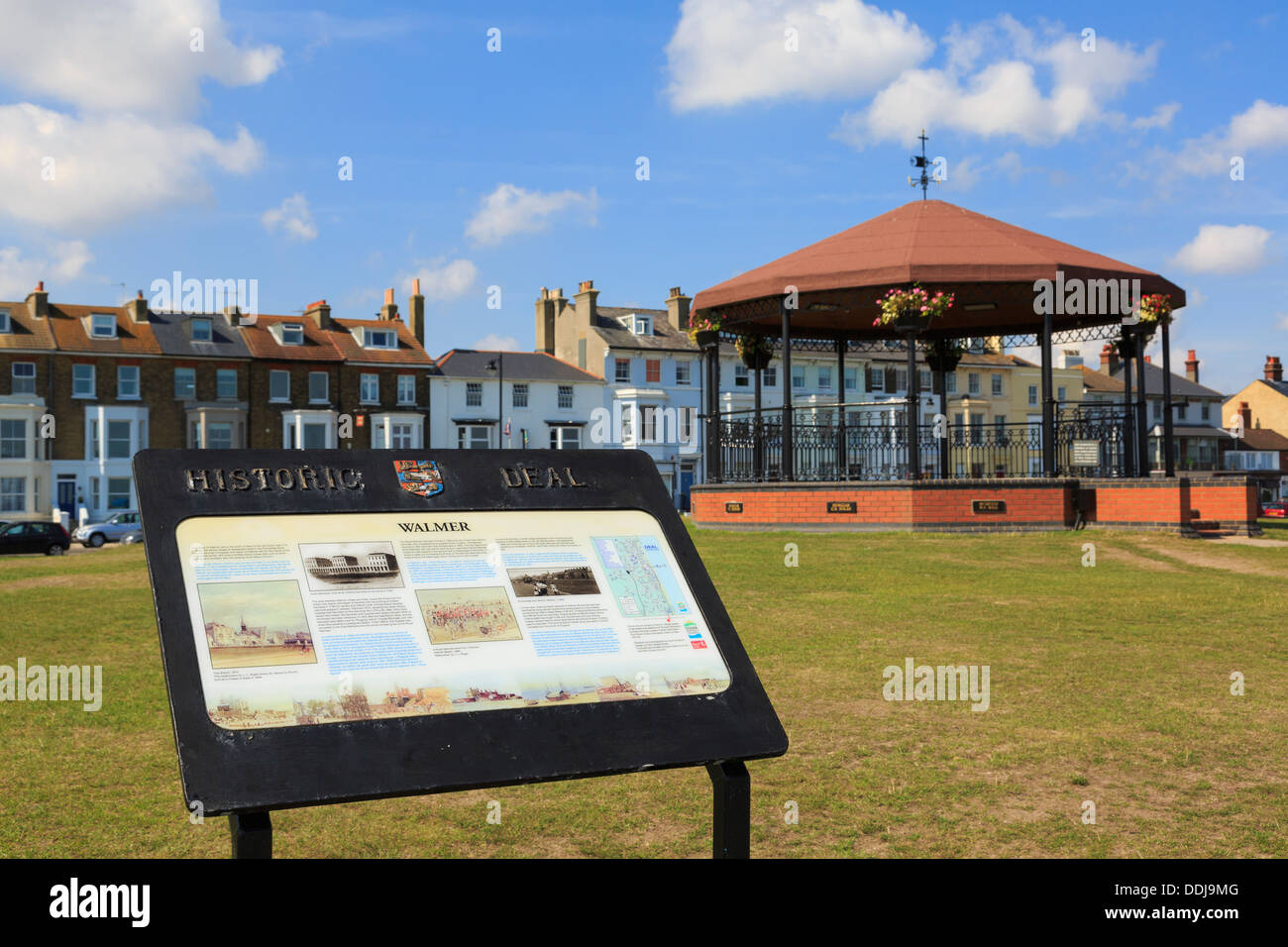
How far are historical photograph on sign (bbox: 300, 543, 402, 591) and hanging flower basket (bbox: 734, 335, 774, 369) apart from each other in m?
22.8

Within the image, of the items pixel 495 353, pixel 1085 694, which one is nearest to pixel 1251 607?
pixel 1085 694

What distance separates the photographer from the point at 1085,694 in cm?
808

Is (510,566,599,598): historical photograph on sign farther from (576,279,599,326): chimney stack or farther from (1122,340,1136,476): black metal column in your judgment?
(576,279,599,326): chimney stack

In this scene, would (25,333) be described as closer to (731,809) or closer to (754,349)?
(754,349)

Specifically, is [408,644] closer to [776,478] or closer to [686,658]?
[686,658]

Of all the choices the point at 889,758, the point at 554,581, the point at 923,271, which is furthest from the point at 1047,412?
the point at 554,581

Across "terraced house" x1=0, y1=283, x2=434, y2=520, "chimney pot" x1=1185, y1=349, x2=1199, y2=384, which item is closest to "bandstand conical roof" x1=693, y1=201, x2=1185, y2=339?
"terraced house" x1=0, y1=283, x2=434, y2=520

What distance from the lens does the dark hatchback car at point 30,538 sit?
A: 3762 centimetres

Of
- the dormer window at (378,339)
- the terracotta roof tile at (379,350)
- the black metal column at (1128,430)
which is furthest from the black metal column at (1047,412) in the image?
the dormer window at (378,339)

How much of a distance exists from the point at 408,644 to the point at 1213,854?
3.67 meters

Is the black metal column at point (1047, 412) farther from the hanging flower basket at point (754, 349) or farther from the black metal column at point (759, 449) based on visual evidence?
the hanging flower basket at point (754, 349)

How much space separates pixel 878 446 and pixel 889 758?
17.4 m
